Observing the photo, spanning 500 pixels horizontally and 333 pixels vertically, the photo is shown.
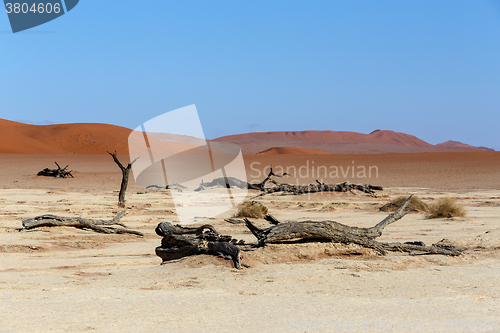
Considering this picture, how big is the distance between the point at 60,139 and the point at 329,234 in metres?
90.5

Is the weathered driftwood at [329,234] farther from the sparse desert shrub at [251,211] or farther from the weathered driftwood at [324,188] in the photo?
the weathered driftwood at [324,188]

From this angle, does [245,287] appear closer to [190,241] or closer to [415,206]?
[190,241]

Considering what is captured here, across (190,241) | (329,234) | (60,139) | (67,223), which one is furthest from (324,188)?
(60,139)

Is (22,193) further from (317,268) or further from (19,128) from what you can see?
(19,128)

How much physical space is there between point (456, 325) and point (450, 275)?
2.18 m

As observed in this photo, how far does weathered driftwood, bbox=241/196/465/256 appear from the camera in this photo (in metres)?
7.16

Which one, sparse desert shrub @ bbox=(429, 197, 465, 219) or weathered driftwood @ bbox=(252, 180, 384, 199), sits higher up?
weathered driftwood @ bbox=(252, 180, 384, 199)

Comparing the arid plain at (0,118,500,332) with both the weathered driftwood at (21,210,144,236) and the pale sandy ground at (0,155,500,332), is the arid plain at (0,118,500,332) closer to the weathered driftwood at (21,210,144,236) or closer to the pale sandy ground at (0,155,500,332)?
the pale sandy ground at (0,155,500,332)

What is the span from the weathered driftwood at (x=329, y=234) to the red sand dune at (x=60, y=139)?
73.6 meters

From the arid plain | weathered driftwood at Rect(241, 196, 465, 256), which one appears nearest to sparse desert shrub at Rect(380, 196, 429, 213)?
the arid plain

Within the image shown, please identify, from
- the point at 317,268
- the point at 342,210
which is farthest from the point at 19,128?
the point at 317,268

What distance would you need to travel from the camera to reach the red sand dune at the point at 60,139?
7794 centimetres

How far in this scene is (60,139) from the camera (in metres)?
90.4

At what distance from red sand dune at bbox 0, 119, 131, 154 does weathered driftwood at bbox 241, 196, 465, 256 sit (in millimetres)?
73559
